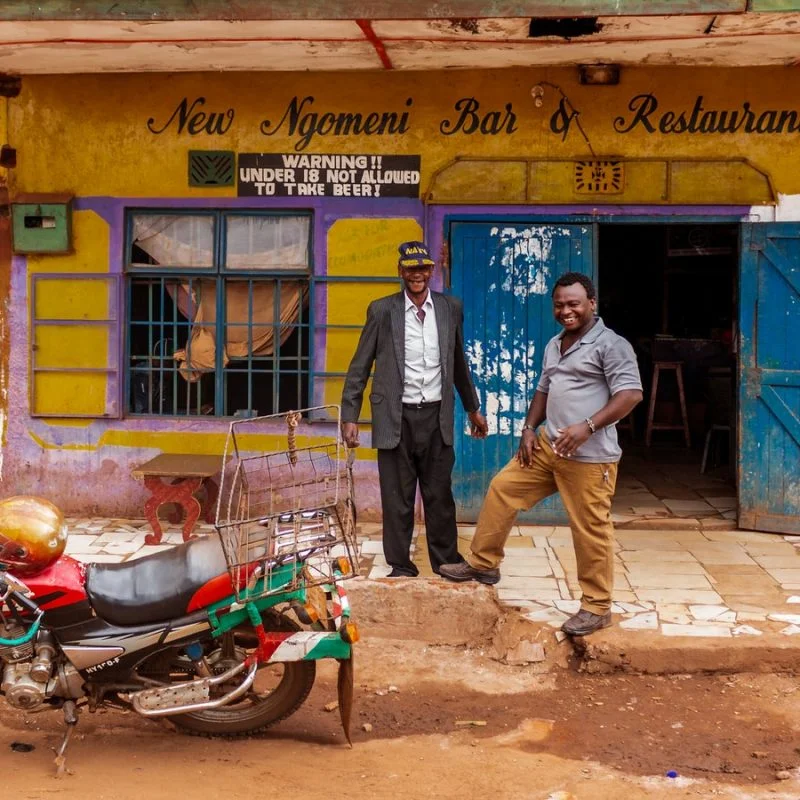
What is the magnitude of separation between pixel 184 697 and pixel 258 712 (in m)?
0.37

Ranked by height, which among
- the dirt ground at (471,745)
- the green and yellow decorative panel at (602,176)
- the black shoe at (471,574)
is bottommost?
the dirt ground at (471,745)

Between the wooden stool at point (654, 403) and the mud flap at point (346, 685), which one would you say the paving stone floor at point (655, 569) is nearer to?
the mud flap at point (346, 685)

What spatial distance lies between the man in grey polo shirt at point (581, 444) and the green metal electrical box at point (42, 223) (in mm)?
4169

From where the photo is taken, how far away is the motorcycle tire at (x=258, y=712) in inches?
175

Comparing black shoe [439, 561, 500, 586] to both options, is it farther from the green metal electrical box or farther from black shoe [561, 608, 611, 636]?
the green metal electrical box

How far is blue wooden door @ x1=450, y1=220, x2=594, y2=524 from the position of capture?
7914mm

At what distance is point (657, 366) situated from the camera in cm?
1178

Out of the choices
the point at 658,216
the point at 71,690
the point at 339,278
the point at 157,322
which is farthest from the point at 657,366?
the point at 71,690

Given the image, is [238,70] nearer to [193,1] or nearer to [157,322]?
[193,1]

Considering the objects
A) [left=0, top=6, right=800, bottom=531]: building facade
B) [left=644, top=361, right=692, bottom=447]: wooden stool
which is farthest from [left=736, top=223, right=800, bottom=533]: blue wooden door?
[left=644, top=361, right=692, bottom=447]: wooden stool

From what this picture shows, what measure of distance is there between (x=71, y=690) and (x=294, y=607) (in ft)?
3.06

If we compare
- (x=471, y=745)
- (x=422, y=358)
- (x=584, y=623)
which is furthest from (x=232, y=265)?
(x=471, y=745)

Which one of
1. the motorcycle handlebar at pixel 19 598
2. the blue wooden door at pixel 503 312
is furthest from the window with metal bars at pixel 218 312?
the motorcycle handlebar at pixel 19 598

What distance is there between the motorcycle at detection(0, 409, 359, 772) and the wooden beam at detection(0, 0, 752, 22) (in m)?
3.34
